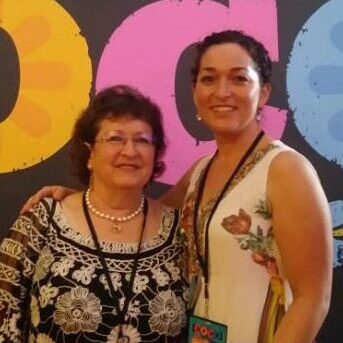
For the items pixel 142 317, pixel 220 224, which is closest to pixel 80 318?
pixel 142 317

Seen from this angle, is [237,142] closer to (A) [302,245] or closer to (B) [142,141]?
(B) [142,141]

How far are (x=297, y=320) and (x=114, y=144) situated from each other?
65 cm

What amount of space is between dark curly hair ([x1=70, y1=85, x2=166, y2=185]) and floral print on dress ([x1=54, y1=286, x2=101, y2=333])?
407 mm

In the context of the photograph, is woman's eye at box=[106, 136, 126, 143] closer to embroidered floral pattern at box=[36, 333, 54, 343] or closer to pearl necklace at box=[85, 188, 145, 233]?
pearl necklace at box=[85, 188, 145, 233]

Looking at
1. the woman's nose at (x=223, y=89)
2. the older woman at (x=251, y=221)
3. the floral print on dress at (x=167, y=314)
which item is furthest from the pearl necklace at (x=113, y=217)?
the woman's nose at (x=223, y=89)

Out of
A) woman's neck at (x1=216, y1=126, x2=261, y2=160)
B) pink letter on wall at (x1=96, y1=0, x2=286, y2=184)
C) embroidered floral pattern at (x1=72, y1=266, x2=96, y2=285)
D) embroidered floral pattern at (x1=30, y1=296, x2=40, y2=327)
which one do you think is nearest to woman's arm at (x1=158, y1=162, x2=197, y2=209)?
pink letter on wall at (x1=96, y1=0, x2=286, y2=184)

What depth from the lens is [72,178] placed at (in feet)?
6.89

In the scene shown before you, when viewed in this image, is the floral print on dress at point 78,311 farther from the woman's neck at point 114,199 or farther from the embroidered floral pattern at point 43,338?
the woman's neck at point 114,199

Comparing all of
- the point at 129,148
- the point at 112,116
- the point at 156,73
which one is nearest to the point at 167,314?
the point at 129,148

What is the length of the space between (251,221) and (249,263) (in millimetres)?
107

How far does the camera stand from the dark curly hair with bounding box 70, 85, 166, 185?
65.8 inches

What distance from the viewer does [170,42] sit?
2.10 m

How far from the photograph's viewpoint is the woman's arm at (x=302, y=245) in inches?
55.7

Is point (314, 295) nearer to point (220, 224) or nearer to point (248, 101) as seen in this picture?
point (220, 224)
